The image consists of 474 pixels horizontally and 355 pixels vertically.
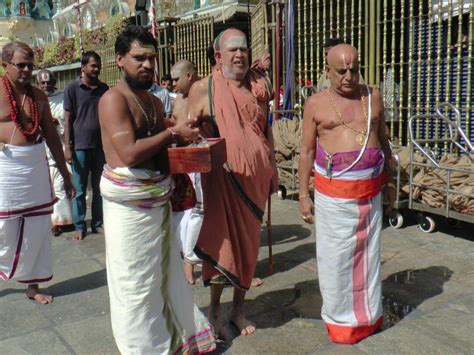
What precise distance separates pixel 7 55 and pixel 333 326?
9.88ft

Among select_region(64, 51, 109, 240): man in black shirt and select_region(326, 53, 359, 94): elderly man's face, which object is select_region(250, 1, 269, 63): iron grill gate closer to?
select_region(64, 51, 109, 240): man in black shirt

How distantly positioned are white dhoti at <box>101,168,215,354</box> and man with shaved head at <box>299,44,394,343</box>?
0.93 meters

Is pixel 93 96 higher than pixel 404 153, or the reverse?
pixel 93 96

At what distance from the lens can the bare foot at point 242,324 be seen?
11.0ft

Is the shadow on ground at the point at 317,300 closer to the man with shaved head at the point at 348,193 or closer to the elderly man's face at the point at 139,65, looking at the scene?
the man with shaved head at the point at 348,193

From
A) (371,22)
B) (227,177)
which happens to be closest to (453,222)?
(371,22)

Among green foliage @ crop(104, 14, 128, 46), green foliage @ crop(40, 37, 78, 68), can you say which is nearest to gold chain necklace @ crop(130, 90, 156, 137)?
green foliage @ crop(104, 14, 128, 46)

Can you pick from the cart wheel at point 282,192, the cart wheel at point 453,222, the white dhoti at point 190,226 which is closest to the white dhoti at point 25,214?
the white dhoti at point 190,226

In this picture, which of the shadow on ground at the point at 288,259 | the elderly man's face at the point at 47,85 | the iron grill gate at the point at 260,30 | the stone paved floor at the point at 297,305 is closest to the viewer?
the stone paved floor at the point at 297,305

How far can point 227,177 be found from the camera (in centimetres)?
325

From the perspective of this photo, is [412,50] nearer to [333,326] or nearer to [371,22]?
[371,22]

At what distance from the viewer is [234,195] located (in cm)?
326

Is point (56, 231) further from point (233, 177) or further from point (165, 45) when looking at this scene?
point (165, 45)

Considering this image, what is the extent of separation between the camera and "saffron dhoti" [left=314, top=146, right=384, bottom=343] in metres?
3.09
